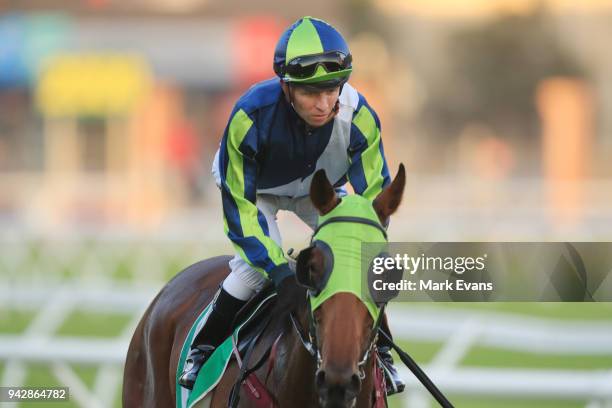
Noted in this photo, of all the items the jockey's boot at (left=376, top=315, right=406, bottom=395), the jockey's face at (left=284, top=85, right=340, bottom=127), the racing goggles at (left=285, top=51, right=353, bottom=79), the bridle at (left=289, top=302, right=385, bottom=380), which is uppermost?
the racing goggles at (left=285, top=51, right=353, bottom=79)

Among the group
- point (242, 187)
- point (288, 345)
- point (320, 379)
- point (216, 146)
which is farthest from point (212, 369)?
point (216, 146)

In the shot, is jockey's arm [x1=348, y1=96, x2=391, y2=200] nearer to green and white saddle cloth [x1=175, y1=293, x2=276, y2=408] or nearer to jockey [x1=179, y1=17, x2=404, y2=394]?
jockey [x1=179, y1=17, x2=404, y2=394]

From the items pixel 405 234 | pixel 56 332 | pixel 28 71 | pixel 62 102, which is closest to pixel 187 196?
pixel 62 102

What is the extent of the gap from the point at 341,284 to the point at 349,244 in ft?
0.42

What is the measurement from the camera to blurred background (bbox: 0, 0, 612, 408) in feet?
30.1

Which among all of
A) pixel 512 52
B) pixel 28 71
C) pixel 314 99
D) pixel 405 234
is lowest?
pixel 314 99

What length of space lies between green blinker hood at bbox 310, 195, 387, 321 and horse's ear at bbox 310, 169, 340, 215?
3cm

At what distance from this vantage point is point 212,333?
14.7 feet

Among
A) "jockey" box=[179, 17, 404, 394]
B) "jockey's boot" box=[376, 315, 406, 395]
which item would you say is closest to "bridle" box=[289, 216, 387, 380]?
"jockey" box=[179, 17, 404, 394]

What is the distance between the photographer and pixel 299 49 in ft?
12.8

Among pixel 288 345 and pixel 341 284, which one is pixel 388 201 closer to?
pixel 341 284

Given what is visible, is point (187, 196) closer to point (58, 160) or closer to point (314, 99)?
point (58, 160)

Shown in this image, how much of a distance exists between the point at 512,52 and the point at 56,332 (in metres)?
41.0

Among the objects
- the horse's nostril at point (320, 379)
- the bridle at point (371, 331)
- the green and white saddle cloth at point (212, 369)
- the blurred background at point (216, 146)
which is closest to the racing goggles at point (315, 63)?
the bridle at point (371, 331)
